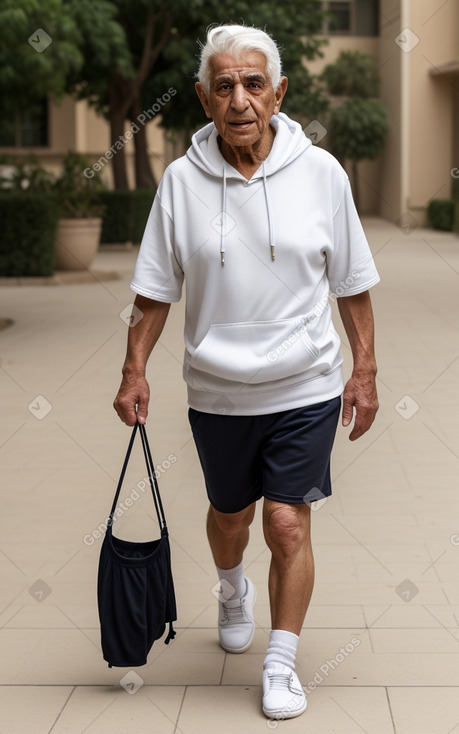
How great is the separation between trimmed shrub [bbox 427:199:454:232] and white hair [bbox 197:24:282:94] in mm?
26963

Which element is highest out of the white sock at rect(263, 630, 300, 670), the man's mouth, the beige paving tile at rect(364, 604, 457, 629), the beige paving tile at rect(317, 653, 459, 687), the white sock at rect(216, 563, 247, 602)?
the man's mouth

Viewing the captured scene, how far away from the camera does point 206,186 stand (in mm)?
3375

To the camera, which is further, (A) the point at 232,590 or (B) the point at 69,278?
(B) the point at 69,278

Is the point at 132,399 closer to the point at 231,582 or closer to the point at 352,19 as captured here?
the point at 231,582

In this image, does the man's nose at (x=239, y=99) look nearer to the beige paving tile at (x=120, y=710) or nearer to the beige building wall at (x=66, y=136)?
the beige paving tile at (x=120, y=710)

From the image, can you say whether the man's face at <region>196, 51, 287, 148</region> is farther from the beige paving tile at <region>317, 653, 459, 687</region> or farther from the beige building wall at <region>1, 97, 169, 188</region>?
the beige building wall at <region>1, 97, 169, 188</region>

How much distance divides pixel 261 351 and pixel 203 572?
1542 millimetres

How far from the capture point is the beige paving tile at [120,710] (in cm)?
325

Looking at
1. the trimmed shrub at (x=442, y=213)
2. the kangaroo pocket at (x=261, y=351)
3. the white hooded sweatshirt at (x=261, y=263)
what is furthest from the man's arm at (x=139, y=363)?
the trimmed shrub at (x=442, y=213)

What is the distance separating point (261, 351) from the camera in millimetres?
3307

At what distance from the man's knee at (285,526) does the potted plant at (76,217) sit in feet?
50.4

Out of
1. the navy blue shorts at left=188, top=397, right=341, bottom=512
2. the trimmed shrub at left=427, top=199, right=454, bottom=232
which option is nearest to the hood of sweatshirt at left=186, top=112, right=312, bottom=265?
the navy blue shorts at left=188, top=397, right=341, bottom=512

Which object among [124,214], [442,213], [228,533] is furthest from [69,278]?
[442,213]

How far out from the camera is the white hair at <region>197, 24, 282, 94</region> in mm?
3268
